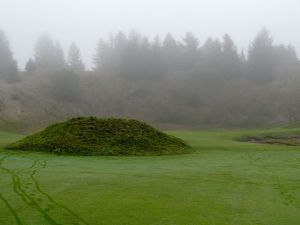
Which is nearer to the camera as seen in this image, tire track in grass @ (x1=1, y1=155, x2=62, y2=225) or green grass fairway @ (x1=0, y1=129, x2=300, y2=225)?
tire track in grass @ (x1=1, y1=155, x2=62, y2=225)

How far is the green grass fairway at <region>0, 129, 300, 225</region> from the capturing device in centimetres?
1303

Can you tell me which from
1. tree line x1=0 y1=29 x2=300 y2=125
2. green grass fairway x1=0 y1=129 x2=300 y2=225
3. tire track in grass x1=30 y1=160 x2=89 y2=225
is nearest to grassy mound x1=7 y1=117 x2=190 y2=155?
green grass fairway x1=0 y1=129 x2=300 y2=225

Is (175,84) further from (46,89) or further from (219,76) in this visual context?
(46,89)

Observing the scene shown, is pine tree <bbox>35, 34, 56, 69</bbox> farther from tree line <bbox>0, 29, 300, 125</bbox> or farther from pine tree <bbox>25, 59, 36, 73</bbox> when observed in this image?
pine tree <bbox>25, 59, 36, 73</bbox>

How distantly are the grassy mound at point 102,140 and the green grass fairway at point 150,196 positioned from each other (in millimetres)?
12560

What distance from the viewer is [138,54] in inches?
5034

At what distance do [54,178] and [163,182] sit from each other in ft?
15.9

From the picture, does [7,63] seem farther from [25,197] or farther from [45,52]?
[25,197]

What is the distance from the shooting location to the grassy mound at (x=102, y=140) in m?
38.0

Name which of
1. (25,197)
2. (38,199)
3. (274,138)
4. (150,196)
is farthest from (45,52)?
(38,199)

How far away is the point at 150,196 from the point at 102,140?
2427cm

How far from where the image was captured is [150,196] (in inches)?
643

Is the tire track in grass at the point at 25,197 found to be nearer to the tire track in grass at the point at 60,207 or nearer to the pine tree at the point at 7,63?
the tire track in grass at the point at 60,207

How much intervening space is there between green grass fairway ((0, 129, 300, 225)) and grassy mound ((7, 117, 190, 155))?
1256cm
